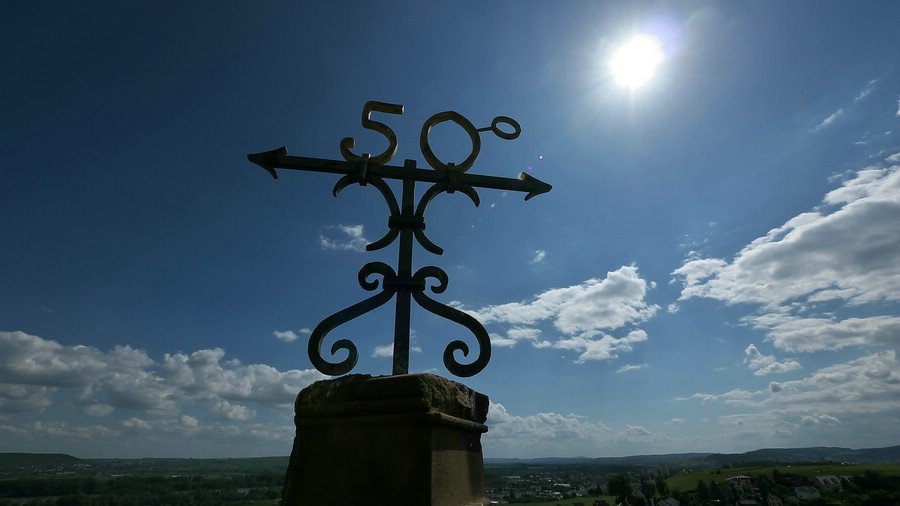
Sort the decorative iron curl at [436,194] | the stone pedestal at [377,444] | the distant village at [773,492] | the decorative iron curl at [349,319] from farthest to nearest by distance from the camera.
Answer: the distant village at [773,492] < the decorative iron curl at [436,194] < the decorative iron curl at [349,319] < the stone pedestal at [377,444]

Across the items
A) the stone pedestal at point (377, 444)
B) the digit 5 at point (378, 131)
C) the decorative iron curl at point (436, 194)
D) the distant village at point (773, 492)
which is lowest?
the distant village at point (773, 492)

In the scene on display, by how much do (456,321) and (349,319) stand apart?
0.70m

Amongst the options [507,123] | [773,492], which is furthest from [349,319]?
[773,492]

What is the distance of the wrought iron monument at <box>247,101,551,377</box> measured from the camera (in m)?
2.88

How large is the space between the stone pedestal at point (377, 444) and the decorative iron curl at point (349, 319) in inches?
12.0

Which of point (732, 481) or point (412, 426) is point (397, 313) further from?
point (732, 481)

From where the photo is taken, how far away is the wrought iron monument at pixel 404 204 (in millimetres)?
2879

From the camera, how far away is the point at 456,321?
2998mm

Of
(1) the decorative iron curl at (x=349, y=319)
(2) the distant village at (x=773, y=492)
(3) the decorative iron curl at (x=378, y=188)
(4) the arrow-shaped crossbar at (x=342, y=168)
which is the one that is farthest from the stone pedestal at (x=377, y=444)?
(2) the distant village at (x=773, y=492)

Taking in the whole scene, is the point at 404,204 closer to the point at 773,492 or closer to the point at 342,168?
the point at 342,168

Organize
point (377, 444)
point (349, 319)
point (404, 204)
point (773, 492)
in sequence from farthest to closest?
point (773, 492)
point (404, 204)
point (349, 319)
point (377, 444)

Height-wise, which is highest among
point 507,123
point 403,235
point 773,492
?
point 507,123

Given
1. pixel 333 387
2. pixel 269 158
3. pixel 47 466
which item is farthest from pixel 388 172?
pixel 47 466

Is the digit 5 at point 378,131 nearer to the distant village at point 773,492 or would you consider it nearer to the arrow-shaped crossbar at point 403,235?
the arrow-shaped crossbar at point 403,235
